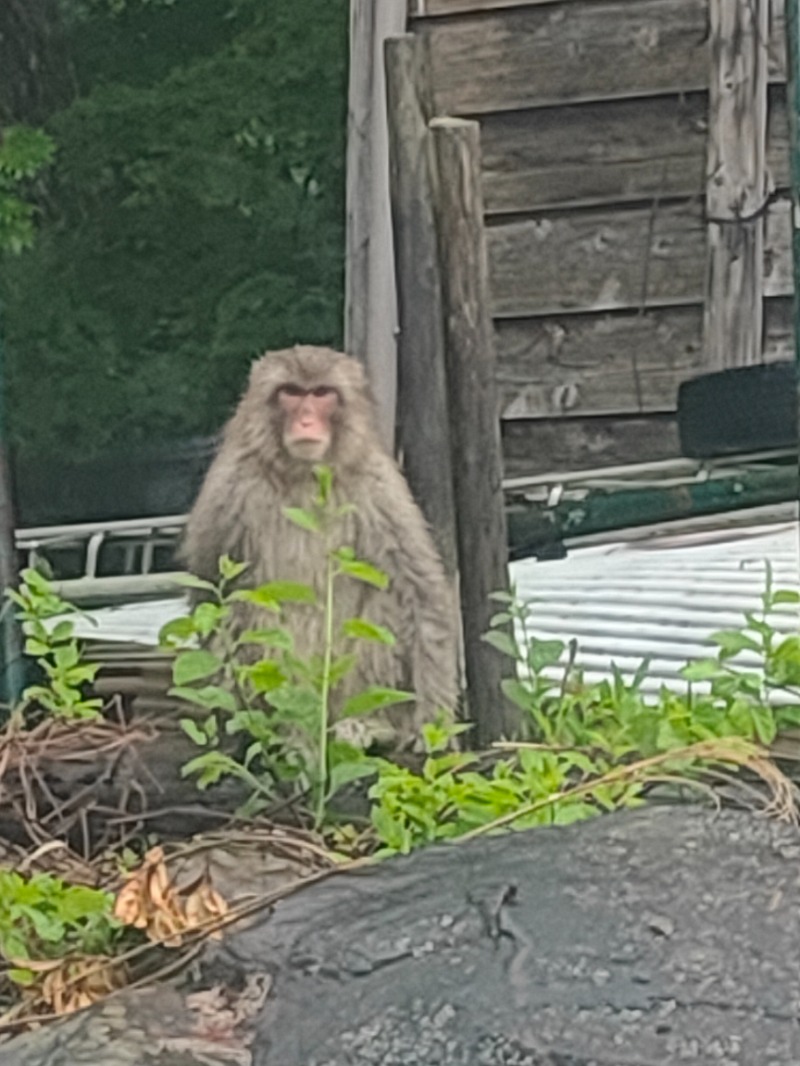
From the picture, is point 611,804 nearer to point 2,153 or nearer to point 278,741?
point 278,741

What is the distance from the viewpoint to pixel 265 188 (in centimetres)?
105

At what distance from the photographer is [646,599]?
3.55ft

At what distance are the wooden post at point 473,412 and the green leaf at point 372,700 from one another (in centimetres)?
4

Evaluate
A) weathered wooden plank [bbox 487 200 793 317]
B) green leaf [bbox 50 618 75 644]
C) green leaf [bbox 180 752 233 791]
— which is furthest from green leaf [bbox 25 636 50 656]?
weathered wooden plank [bbox 487 200 793 317]

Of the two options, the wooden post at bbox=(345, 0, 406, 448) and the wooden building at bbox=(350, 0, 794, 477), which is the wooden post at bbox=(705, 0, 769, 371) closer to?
the wooden building at bbox=(350, 0, 794, 477)

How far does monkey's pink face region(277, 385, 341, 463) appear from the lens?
103cm

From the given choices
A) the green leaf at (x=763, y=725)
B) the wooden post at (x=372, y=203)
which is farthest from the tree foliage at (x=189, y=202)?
the green leaf at (x=763, y=725)

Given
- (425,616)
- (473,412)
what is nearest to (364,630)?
(425,616)

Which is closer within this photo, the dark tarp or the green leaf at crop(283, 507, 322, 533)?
the dark tarp

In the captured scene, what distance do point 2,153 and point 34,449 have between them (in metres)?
0.17

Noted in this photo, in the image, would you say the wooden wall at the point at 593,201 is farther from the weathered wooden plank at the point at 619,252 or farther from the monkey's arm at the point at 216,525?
the monkey's arm at the point at 216,525

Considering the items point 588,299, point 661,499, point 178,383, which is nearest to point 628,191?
point 588,299

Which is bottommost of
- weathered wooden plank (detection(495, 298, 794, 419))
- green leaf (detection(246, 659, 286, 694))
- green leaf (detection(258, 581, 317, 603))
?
green leaf (detection(246, 659, 286, 694))

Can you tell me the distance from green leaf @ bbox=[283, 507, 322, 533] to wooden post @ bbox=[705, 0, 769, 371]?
0.81ft
